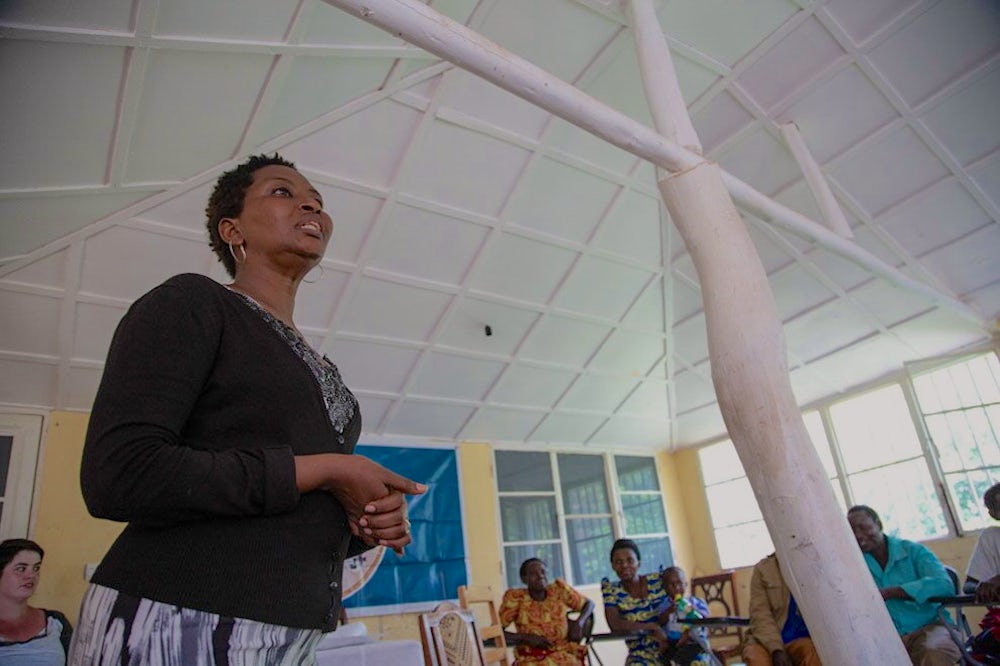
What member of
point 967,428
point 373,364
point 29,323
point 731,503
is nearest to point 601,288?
point 373,364

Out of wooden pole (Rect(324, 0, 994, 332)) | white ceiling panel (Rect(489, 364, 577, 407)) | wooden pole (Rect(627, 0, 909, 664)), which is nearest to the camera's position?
wooden pole (Rect(627, 0, 909, 664))

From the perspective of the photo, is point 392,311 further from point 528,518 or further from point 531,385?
point 528,518

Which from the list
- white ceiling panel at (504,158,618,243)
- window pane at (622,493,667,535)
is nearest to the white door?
white ceiling panel at (504,158,618,243)

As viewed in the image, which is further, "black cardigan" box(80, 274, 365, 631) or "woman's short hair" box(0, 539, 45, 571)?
"woman's short hair" box(0, 539, 45, 571)

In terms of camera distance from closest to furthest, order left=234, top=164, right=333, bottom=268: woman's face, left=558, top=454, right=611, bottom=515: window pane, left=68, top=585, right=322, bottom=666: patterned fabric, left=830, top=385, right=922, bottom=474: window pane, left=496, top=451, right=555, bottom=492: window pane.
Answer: left=68, top=585, right=322, bottom=666: patterned fabric → left=234, top=164, right=333, bottom=268: woman's face → left=830, top=385, right=922, bottom=474: window pane → left=496, top=451, right=555, bottom=492: window pane → left=558, top=454, right=611, bottom=515: window pane

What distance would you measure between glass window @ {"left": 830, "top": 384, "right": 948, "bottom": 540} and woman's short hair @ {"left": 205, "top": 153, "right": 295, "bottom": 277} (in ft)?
24.8

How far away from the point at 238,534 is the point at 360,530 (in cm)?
15

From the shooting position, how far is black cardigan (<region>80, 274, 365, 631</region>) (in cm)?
66

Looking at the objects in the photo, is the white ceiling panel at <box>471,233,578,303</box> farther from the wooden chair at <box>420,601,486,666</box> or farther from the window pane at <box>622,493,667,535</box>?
the window pane at <box>622,493,667,535</box>

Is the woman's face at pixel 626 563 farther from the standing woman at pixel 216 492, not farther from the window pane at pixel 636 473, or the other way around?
the standing woman at pixel 216 492

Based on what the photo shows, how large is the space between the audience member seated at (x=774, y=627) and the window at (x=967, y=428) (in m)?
3.65

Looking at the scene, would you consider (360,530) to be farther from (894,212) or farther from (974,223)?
(974,223)

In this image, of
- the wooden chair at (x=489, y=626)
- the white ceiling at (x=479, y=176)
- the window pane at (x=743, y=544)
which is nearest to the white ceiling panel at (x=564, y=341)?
the white ceiling at (x=479, y=176)

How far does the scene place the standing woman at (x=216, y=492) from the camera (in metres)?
0.65
